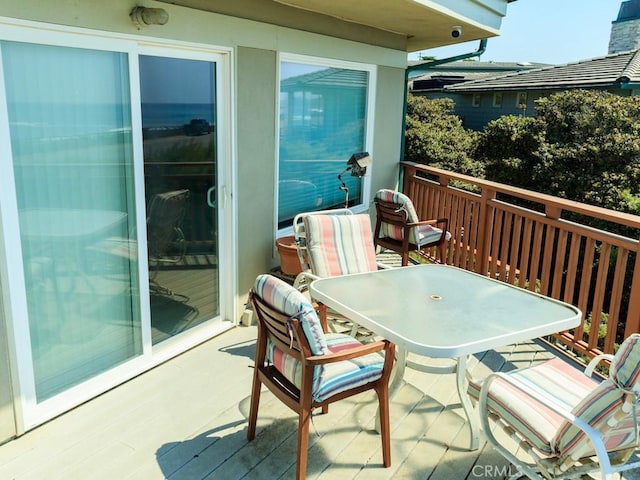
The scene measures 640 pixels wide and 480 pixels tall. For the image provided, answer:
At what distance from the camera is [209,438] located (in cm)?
284

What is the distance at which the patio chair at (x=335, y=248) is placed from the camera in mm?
3750

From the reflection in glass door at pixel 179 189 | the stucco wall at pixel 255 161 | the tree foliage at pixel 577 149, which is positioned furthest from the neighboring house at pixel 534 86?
the reflection in glass door at pixel 179 189

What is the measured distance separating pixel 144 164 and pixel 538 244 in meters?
2.87

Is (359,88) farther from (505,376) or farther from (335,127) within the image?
(505,376)

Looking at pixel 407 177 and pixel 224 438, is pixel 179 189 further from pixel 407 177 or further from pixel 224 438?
pixel 407 177

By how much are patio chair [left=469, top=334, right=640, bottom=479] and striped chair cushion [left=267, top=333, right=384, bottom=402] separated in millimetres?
506

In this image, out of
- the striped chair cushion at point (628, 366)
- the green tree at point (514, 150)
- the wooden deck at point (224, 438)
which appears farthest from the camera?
the green tree at point (514, 150)

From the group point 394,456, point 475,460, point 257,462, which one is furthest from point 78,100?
point 475,460

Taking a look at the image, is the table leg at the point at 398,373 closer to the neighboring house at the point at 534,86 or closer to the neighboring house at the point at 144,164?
the neighboring house at the point at 144,164

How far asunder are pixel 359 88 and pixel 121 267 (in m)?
3.29

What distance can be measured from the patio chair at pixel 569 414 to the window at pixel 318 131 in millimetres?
2823

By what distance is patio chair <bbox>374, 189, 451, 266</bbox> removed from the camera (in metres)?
5.01

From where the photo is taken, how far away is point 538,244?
407 cm

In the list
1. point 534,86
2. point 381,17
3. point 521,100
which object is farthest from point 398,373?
point 521,100
